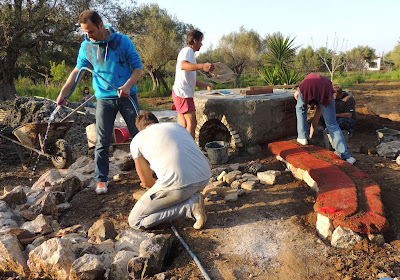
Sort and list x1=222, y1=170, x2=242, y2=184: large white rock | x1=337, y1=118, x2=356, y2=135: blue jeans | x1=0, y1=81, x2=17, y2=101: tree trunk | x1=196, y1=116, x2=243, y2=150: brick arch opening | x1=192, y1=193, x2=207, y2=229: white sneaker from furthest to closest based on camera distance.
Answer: x1=0, y1=81, x2=17, y2=101: tree trunk, x1=337, y1=118, x2=356, y2=135: blue jeans, x1=196, y1=116, x2=243, y2=150: brick arch opening, x1=222, y1=170, x2=242, y2=184: large white rock, x1=192, y1=193, x2=207, y2=229: white sneaker

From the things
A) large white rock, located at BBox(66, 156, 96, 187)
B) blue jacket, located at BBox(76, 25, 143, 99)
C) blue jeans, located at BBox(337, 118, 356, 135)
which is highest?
blue jacket, located at BBox(76, 25, 143, 99)

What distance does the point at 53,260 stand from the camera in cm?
244

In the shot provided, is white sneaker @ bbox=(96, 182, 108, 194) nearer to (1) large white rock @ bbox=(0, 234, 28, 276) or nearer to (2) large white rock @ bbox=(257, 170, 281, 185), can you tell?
(1) large white rock @ bbox=(0, 234, 28, 276)

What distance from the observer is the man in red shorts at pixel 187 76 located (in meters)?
4.06

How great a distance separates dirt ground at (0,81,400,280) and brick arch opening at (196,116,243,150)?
78 centimetres

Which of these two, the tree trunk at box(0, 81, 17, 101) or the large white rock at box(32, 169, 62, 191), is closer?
the large white rock at box(32, 169, 62, 191)

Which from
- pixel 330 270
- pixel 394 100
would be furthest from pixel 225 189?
pixel 394 100

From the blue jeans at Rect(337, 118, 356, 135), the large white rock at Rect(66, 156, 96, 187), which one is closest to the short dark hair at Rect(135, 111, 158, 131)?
the large white rock at Rect(66, 156, 96, 187)

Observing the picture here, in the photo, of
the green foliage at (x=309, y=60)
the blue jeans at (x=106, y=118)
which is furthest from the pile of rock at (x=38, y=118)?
the green foliage at (x=309, y=60)

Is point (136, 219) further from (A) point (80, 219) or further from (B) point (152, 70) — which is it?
(B) point (152, 70)

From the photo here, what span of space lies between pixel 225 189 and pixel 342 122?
3373 millimetres

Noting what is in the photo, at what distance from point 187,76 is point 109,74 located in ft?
3.40

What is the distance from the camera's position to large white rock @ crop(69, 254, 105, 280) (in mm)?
2326

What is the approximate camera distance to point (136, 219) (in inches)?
117
